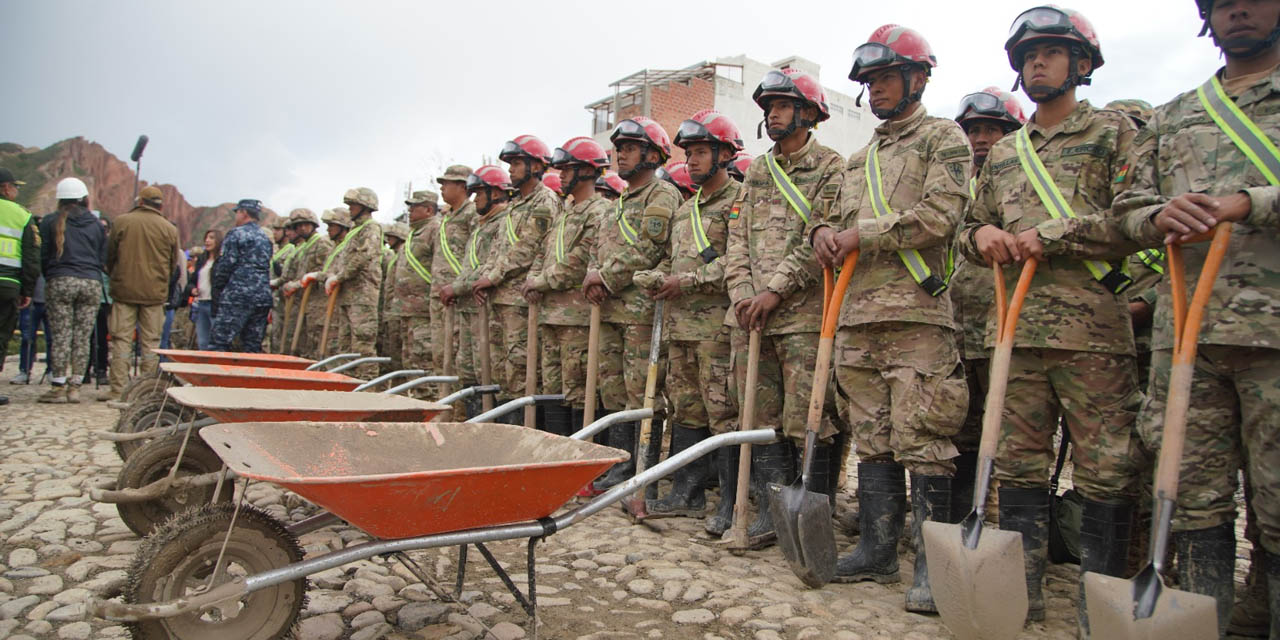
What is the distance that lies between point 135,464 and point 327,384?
1.32 meters

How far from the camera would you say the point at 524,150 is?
7164 mm

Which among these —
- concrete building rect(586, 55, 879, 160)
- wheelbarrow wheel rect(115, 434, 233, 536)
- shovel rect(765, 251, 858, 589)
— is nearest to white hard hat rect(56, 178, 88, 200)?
wheelbarrow wheel rect(115, 434, 233, 536)

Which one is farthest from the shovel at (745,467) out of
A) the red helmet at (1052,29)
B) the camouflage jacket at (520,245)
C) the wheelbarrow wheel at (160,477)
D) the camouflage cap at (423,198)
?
the camouflage cap at (423,198)

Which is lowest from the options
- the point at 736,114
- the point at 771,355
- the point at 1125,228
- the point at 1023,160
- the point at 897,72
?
the point at 771,355

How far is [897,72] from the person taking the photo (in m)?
3.85

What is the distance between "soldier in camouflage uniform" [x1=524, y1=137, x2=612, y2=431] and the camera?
603 cm

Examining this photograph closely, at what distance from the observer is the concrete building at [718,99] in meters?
26.8

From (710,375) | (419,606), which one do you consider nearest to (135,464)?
(419,606)

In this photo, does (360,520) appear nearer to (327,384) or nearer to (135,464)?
(135,464)

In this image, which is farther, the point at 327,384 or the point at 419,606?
the point at 327,384

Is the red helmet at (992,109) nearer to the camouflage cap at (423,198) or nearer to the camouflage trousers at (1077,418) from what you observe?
the camouflage trousers at (1077,418)

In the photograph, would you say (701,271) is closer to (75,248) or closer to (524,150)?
(524,150)

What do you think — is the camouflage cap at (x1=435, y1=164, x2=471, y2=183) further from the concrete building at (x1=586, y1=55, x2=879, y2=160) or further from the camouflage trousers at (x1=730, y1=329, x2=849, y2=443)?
the concrete building at (x1=586, y1=55, x2=879, y2=160)

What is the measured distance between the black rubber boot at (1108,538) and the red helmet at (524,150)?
5.19 m
